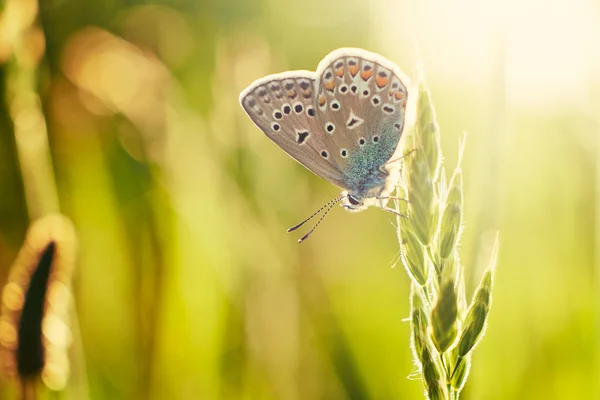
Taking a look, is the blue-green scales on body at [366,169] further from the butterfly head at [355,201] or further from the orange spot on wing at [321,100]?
the orange spot on wing at [321,100]

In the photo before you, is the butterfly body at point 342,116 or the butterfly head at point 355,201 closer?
the butterfly body at point 342,116

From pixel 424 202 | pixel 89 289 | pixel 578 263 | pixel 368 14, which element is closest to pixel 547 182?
pixel 578 263

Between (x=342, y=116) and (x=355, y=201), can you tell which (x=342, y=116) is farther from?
(x=355, y=201)

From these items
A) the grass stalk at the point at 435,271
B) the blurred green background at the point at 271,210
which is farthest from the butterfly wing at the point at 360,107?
the grass stalk at the point at 435,271

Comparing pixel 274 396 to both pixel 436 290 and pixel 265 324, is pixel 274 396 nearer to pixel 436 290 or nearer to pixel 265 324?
pixel 265 324

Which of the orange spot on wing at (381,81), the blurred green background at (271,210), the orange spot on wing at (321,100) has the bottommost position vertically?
the blurred green background at (271,210)

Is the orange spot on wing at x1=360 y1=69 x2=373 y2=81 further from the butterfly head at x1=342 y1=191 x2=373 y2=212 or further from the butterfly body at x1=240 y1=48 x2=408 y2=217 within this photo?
the butterfly head at x1=342 y1=191 x2=373 y2=212

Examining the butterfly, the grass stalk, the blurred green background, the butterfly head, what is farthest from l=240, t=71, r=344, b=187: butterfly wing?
the grass stalk
